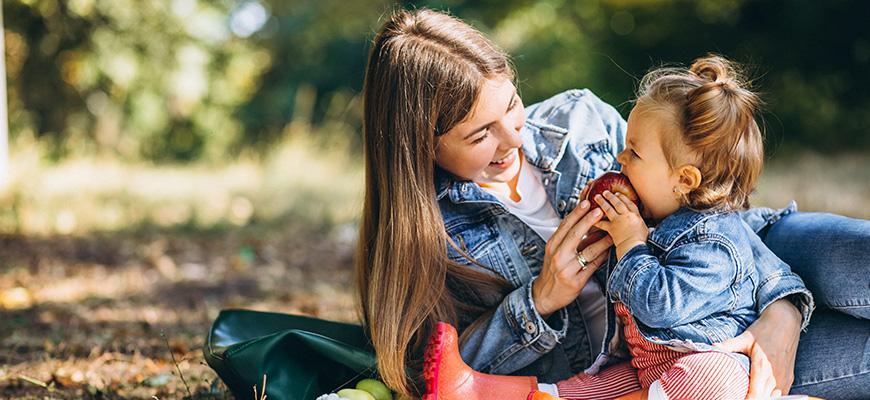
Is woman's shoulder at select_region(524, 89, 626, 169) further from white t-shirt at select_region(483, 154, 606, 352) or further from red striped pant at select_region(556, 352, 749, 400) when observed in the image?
red striped pant at select_region(556, 352, 749, 400)

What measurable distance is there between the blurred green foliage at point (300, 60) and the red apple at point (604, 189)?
7.12m

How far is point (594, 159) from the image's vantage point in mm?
2857

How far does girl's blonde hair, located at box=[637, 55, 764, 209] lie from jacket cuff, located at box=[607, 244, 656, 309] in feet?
0.64

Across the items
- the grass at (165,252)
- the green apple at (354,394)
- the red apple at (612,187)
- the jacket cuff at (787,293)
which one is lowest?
the grass at (165,252)

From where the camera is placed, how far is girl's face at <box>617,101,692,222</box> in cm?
230

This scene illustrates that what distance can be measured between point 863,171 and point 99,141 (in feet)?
33.5

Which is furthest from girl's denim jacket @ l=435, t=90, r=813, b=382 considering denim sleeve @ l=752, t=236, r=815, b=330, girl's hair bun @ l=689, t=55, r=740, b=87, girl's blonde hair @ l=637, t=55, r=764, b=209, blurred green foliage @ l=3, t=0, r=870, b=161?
blurred green foliage @ l=3, t=0, r=870, b=161

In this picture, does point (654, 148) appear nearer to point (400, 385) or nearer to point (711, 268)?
point (711, 268)

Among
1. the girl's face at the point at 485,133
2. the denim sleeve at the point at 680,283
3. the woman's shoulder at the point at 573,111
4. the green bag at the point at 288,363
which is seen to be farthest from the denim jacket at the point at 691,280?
the green bag at the point at 288,363

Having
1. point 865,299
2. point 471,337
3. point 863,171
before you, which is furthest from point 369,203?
point 863,171

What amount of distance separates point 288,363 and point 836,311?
1.59 metres

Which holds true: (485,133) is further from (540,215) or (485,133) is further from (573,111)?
(573,111)

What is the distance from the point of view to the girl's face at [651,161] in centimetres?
230

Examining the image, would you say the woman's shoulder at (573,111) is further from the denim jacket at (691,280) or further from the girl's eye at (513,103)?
the denim jacket at (691,280)
